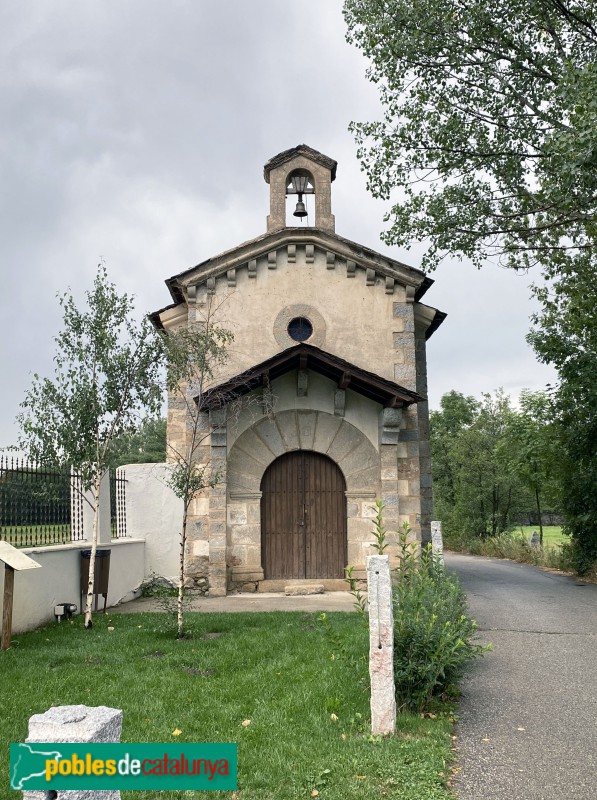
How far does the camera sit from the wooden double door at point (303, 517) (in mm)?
12586

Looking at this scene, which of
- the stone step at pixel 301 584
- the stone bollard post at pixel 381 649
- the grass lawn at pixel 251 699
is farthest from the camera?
the stone step at pixel 301 584

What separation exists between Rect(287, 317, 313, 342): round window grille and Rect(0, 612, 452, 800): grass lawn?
19.3 feet

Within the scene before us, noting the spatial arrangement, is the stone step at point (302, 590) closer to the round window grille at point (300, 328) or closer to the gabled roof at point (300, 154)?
the round window grille at point (300, 328)

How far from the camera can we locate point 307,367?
12242 mm

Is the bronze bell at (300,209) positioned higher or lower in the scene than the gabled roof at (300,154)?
lower

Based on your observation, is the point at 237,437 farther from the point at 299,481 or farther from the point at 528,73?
the point at 528,73

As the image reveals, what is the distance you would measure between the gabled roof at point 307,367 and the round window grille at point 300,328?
3.28 feet

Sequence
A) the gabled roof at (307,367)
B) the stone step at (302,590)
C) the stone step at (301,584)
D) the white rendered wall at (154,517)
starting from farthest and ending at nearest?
1. the white rendered wall at (154,517)
2. the stone step at (301,584)
3. the stone step at (302,590)
4. the gabled roof at (307,367)

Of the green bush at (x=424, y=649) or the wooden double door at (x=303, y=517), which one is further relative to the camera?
the wooden double door at (x=303, y=517)

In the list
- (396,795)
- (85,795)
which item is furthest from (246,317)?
(85,795)

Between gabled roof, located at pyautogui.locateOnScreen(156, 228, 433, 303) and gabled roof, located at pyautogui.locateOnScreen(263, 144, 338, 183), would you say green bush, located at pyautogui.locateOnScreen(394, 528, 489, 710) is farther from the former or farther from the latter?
gabled roof, located at pyautogui.locateOnScreen(263, 144, 338, 183)

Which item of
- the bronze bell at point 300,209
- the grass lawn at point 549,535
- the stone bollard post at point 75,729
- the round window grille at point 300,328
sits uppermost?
the bronze bell at point 300,209

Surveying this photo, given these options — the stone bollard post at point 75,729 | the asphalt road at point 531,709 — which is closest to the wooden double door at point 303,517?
the asphalt road at point 531,709

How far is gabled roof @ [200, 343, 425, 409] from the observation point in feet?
37.5
